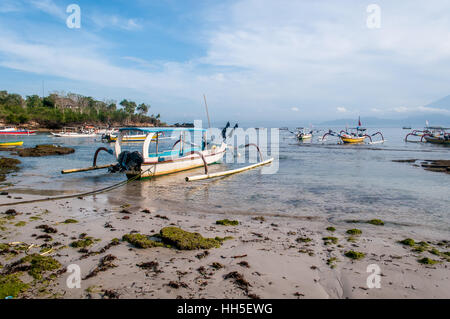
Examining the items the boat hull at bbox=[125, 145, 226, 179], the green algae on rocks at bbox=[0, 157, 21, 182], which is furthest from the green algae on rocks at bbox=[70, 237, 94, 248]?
the green algae on rocks at bbox=[0, 157, 21, 182]

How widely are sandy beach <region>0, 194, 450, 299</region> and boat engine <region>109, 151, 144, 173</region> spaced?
6074 millimetres

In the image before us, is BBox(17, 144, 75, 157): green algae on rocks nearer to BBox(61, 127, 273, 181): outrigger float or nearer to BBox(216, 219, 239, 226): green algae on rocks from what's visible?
BBox(61, 127, 273, 181): outrigger float

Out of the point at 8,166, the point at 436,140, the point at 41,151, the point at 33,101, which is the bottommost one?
the point at 8,166

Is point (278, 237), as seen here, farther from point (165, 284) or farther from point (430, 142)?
point (430, 142)

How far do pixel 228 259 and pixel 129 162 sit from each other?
34.6ft

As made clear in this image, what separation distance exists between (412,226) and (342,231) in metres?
2.28

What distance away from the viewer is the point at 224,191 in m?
12.9

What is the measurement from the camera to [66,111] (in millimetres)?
89312

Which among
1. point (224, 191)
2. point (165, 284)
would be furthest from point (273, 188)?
point (165, 284)

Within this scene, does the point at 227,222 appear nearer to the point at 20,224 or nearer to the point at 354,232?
the point at 354,232

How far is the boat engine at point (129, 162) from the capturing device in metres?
14.7

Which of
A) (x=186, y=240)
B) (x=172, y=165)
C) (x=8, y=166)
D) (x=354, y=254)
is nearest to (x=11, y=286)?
(x=186, y=240)
